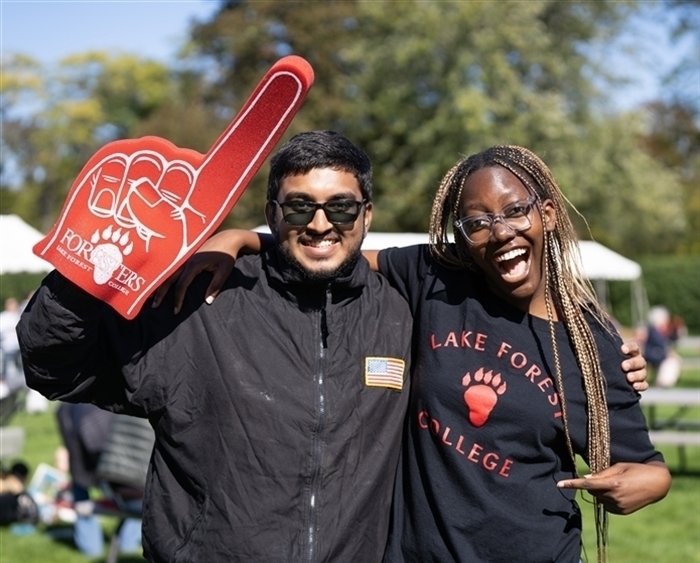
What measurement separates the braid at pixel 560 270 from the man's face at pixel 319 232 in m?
0.35

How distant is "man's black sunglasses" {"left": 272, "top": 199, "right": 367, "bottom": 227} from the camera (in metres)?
2.56

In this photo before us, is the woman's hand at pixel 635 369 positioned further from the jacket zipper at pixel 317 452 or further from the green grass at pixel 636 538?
the green grass at pixel 636 538

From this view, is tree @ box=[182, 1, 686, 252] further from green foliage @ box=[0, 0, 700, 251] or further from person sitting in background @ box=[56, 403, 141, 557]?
person sitting in background @ box=[56, 403, 141, 557]

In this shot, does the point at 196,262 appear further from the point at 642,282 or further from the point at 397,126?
the point at 642,282

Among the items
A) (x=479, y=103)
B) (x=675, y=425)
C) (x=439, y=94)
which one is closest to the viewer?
(x=675, y=425)

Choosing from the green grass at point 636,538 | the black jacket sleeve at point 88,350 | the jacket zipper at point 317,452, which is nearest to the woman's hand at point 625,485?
the jacket zipper at point 317,452

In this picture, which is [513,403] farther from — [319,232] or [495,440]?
[319,232]

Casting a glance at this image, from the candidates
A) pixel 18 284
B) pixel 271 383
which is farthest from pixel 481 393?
pixel 18 284

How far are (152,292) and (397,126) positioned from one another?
25.5 meters

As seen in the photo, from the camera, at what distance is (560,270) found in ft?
8.95

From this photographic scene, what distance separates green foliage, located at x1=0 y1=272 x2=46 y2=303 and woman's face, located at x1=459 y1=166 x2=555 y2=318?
2332cm

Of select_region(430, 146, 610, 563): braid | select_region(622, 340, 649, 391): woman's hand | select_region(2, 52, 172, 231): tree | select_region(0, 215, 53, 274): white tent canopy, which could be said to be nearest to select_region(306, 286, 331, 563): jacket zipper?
select_region(430, 146, 610, 563): braid

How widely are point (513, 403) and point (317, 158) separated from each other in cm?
79

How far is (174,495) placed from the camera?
251 cm
